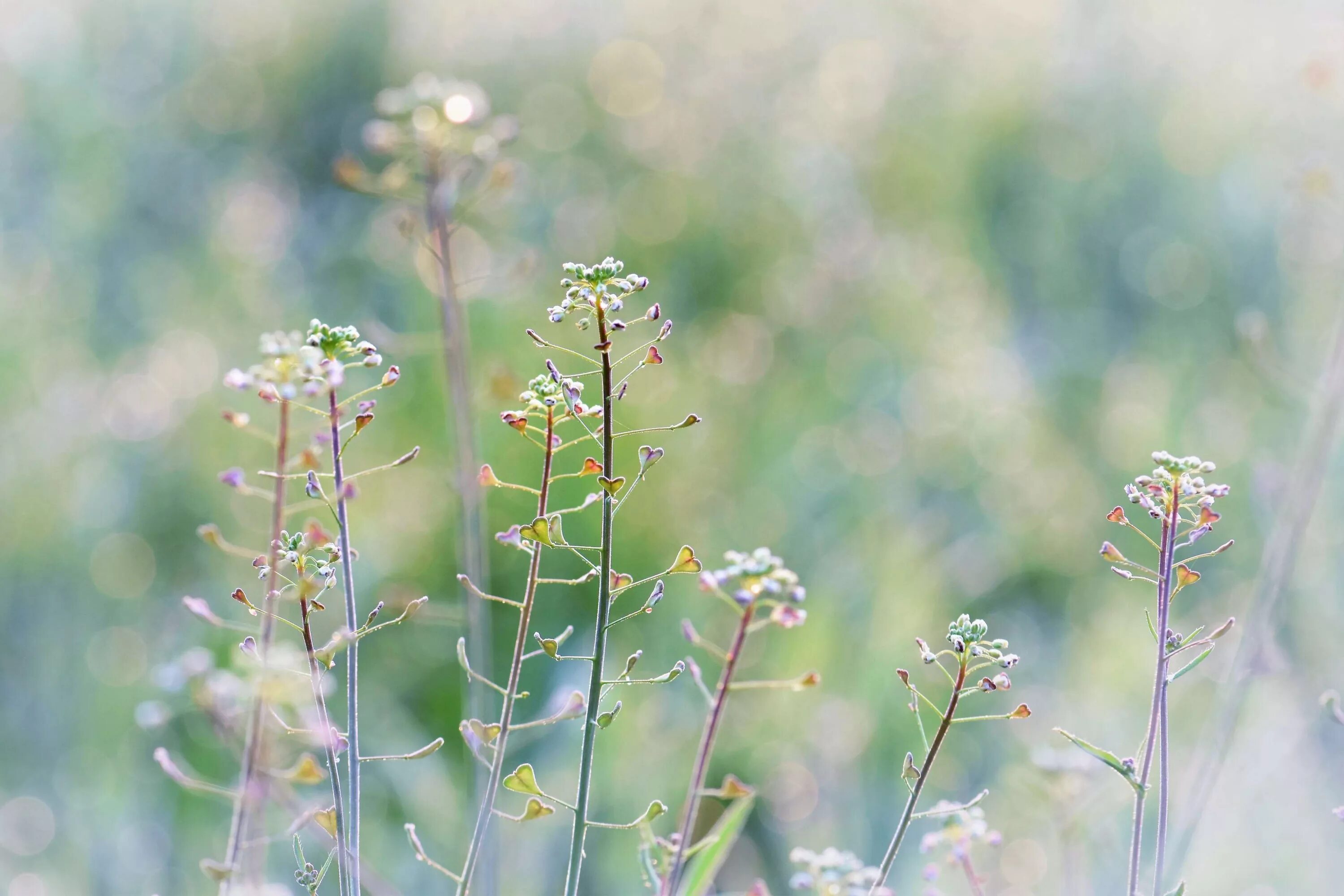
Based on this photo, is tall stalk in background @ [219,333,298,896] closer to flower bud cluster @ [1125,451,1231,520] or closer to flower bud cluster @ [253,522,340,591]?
flower bud cluster @ [253,522,340,591]

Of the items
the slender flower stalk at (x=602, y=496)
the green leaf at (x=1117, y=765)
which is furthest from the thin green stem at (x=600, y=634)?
the green leaf at (x=1117, y=765)

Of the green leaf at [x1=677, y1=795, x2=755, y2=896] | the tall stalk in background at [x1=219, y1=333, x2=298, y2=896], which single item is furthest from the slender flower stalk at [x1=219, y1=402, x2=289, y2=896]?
the green leaf at [x1=677, y1=795, x2=755, y2=896]

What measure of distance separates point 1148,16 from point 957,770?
1933 millimetres

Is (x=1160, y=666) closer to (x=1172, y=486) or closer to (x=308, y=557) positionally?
(x=1172, y=486)

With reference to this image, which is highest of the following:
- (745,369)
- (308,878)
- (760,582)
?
(760,582)

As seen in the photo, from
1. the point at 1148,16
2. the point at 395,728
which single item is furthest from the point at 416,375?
the point at 1148,16

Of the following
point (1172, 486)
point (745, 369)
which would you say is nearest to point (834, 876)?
point (1172, 486)

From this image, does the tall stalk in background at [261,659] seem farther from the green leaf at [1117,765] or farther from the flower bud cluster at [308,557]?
the green leaf at [1117,765]

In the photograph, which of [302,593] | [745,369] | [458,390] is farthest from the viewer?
[745,369]

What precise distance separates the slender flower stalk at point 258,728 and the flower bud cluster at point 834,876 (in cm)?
12

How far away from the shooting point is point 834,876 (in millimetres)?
235

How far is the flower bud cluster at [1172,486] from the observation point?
0.25 metres

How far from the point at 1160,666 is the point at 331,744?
19 cm

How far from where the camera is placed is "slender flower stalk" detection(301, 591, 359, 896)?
226 millimetres
